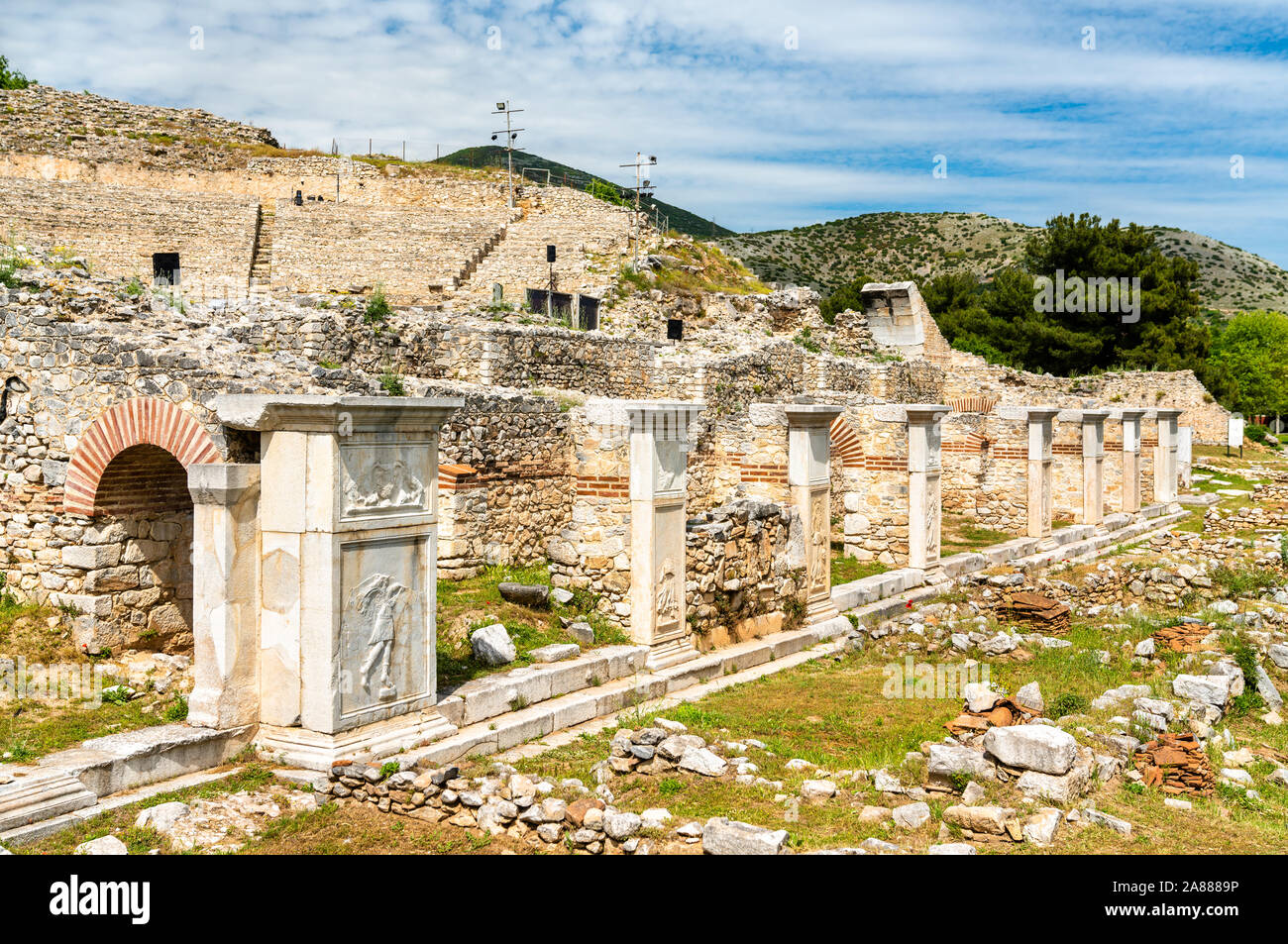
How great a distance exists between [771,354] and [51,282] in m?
12.1

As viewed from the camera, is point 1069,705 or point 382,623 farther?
point 1069,705

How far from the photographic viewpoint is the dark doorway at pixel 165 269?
20041mm

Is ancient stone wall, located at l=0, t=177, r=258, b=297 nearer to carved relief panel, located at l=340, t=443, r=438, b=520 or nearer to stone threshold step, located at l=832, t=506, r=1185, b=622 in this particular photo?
stone threshold step, located at l=832, t=506, r=1185, b=622

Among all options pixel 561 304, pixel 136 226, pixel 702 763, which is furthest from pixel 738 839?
pixel 136 226

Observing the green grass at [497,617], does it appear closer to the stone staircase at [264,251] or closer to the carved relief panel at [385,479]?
the carved relief panel at [385,479]

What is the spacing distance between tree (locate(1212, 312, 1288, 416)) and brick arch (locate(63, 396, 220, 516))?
45.9 meters

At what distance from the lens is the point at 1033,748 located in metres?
5.47

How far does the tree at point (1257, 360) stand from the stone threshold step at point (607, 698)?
4078 centimetres

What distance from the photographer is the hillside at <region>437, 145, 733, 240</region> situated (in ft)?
133

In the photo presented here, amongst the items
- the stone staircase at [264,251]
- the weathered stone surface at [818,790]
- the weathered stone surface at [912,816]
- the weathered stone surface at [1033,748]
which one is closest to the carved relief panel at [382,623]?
the weathered stone surface at [818,790]

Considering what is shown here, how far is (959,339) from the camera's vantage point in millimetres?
35812

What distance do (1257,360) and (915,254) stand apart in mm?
27497

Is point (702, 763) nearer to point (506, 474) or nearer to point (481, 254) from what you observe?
point (506, 474)
